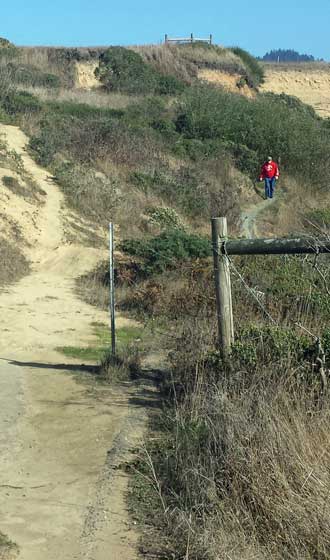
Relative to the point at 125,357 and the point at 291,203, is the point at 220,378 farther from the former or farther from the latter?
the point at 291,203

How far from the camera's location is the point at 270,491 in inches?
207

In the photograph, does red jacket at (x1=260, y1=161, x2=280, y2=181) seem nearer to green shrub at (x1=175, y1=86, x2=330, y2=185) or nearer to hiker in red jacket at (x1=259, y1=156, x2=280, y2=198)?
hiker in red jacket at (x1=259, y1=156, x2=280, y2=198)

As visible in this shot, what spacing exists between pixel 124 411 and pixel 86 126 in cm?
2113

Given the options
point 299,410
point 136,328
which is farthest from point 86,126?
point 299,410

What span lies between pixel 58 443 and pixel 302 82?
6106 cm

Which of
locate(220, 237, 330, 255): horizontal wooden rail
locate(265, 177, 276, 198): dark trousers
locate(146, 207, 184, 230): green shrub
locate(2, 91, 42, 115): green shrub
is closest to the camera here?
locate(220, 237, 330, 255): horizontal wooden rail

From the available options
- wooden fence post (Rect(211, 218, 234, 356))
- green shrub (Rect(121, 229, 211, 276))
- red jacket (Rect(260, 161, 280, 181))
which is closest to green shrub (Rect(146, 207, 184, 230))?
red jacket (Rect(260, 161, 280, 181))

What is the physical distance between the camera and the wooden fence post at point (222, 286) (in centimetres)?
785

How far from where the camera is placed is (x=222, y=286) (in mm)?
7941

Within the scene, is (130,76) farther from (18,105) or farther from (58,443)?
(58,443)

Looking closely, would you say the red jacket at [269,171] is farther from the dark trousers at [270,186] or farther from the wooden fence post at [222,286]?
the wooden fence post at [222,286]

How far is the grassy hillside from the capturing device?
5.30 metres

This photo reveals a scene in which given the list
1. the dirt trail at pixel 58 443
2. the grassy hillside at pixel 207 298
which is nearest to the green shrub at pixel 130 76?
the grassy hillside at pixel 207 298

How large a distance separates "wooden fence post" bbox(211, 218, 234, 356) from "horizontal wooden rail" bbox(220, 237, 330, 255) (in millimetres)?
68
